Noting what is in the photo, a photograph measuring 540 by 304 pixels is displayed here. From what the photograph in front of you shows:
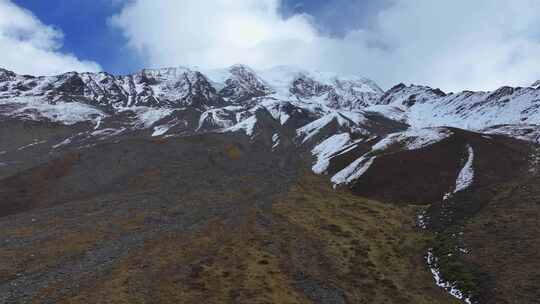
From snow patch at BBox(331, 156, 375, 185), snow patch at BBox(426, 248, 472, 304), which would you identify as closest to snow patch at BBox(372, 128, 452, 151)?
snow patch at BBox(331, 156, 375, 185)

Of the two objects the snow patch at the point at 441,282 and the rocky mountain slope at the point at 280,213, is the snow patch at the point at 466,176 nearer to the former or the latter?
the rocky mountain slope at the point at 280,213

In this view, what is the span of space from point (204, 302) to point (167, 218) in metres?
22.8

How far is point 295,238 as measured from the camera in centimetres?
4278

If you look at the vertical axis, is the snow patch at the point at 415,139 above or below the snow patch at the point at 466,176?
above

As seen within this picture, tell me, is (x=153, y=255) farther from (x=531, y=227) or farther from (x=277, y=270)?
(x=531, y=227)

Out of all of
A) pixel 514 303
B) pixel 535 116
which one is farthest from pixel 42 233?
pixel 535 116

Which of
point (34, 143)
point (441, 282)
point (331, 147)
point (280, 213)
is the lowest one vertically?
point (441, 282)

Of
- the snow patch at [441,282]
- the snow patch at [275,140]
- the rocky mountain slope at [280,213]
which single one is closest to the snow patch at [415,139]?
the rocky mountain slope at [280,213]

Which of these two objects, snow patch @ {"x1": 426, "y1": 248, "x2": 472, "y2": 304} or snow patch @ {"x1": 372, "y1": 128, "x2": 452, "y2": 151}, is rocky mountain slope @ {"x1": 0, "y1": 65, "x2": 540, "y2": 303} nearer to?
snow patch @ {"x1": 426, "y1": 248, "x2": 472, "y2": 304}

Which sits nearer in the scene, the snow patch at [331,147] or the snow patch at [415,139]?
the snow patch at [415,139]

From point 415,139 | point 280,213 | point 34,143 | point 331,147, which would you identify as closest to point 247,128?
point 331,147

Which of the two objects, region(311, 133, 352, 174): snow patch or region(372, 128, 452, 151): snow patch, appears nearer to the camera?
region(372, 128, 452, 151): snow patch

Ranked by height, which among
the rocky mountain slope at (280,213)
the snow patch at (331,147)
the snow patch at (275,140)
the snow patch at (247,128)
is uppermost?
the snow patch at (247,128)

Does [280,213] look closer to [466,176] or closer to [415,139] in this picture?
[466,176]
